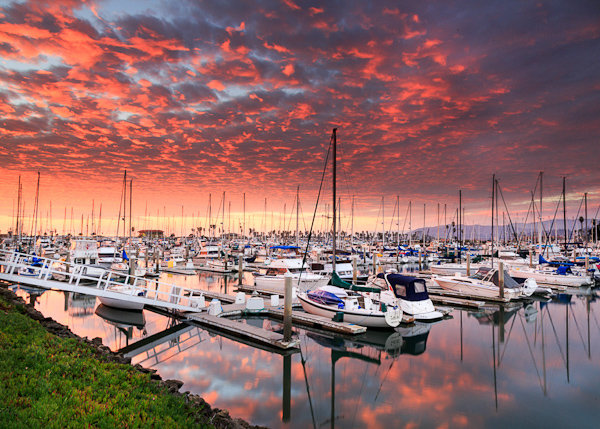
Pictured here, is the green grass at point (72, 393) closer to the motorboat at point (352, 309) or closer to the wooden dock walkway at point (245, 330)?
the wooden dock walkway at point (245, 330)

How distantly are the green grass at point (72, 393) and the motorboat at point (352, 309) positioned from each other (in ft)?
41.8

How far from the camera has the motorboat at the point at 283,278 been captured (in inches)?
1278

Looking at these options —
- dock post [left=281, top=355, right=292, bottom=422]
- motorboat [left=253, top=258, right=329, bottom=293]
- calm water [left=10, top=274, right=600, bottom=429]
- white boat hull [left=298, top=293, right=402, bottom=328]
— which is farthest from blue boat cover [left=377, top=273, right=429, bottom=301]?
dock post [left=281, top=355, right=292, bottom=422]

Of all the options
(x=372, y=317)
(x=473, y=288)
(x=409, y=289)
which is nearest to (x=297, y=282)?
(x=409, y=289)

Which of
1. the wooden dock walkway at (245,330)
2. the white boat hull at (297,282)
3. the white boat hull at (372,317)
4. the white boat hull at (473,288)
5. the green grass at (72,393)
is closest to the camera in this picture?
the green grass at (72,393)

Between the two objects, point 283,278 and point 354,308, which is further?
point 283,278

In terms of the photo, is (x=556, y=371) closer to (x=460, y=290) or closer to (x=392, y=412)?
(x=392, y=412)

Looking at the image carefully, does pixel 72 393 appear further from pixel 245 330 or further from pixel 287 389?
pixel 245 330

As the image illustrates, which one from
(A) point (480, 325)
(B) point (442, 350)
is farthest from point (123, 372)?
(A) point (480, 325)

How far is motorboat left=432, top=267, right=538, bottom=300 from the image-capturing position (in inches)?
1200

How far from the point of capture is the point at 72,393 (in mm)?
8859

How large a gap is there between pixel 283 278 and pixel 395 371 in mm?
19770

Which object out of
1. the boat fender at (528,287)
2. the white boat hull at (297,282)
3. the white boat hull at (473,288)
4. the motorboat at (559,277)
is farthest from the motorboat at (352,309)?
the motorboat at (559,277)

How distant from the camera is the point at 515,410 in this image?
1188cm
